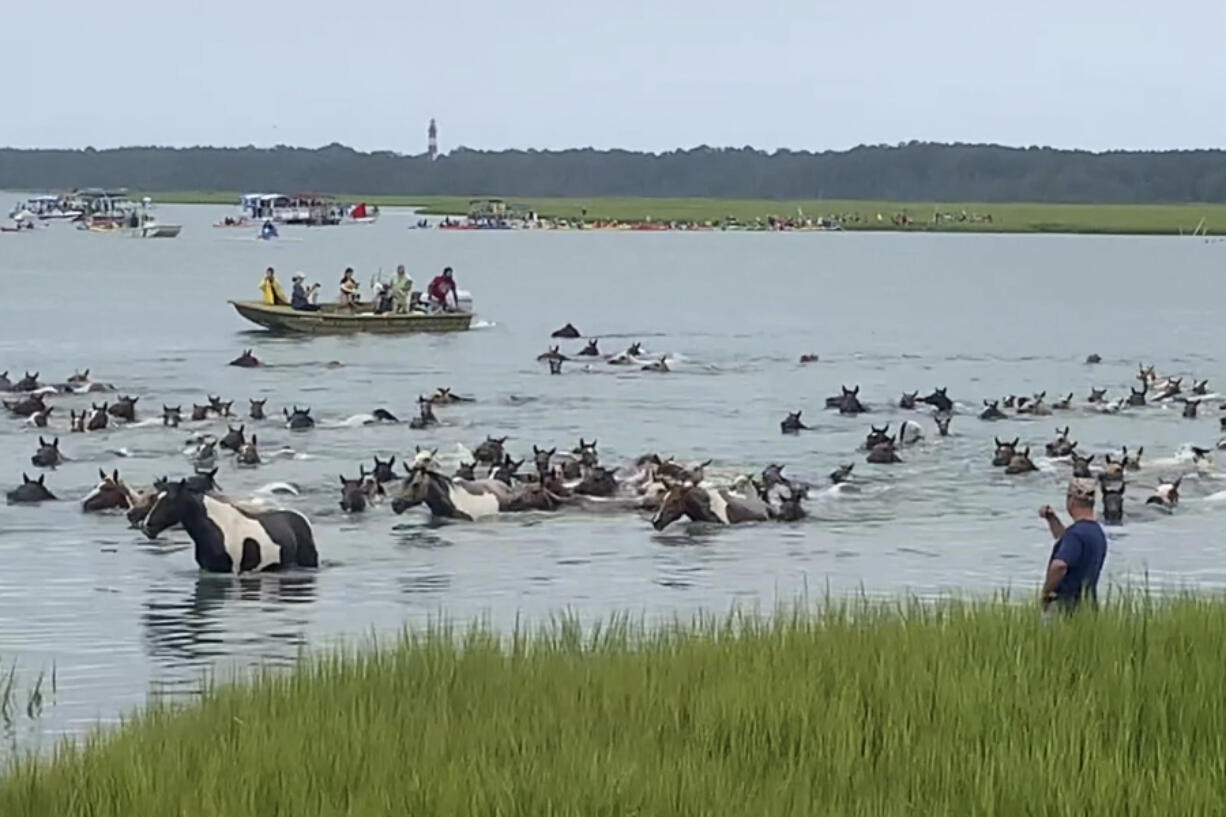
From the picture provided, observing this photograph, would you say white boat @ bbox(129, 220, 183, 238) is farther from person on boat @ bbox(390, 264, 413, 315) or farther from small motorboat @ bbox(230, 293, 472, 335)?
person on boat @ bbox(390, 264, 413, 315)

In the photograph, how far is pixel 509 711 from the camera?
38.0 feet

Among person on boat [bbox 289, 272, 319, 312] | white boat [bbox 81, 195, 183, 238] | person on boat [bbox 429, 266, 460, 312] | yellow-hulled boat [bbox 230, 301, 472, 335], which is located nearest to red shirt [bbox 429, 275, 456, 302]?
person on boat [bbox 429, 266, 460, 312]

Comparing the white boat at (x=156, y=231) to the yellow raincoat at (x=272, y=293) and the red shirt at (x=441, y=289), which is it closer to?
the yellow raincoat at (x=272, y=293)

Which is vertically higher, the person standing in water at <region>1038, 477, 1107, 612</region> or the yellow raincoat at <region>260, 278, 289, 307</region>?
the person standing in water at <region>1038, 477, 1107, 612</region>

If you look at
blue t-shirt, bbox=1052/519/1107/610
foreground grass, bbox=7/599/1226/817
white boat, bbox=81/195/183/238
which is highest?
blue t-shirt, bbox=1052/519/1107/610

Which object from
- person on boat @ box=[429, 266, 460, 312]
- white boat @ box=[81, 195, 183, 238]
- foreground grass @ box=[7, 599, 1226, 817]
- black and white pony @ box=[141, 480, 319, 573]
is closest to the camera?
foreground grass @ box=[7, 599, 1226, 817]

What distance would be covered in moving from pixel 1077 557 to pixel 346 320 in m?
44.0

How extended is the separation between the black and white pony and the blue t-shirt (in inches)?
430

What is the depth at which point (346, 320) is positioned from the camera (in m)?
56.4

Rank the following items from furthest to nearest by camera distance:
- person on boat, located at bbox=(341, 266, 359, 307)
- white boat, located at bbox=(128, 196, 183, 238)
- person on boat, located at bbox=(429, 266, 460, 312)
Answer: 1. white boat, located at bbox=(128, 196, 183, 238)
2. person on boat, located at bbox=(429, 266, 460, 312)
3. person on boat, located at bbox=(341, 266, 359, 307)

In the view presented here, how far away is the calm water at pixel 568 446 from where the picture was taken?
810 inches

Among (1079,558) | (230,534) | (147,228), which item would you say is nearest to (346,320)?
(230,534)

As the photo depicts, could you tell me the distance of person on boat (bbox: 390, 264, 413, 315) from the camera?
188 ft

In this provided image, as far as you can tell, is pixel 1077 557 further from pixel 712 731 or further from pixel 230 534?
pixel 230 534
